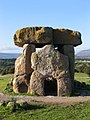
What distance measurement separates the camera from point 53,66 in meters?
25.6

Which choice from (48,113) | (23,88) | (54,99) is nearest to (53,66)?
(54,99)

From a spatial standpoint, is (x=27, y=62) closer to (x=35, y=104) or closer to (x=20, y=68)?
(x=20, y=68)

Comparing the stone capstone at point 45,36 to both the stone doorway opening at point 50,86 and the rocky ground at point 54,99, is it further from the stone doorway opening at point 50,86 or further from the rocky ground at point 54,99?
the rocky ground at point 54,99

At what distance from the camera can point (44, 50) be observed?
25969 millimetres

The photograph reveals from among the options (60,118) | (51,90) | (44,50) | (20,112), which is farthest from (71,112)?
(51,90)

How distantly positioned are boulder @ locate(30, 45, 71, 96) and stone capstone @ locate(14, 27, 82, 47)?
0.94 metres

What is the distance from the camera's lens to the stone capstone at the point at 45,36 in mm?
26406

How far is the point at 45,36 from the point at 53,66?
2.45 metres

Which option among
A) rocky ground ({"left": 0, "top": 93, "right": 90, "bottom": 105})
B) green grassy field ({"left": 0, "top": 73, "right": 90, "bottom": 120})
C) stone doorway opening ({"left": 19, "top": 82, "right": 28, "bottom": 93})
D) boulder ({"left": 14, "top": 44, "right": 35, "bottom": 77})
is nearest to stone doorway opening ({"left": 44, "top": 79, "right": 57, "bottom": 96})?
stone doorway opening ({"left": 19, "top": 82, "right": 28, "bottom": 93})

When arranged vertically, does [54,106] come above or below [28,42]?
below

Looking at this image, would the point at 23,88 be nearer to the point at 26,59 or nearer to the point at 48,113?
the point at 26,59

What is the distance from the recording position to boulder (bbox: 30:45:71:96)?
2547cm

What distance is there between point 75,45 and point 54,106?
345 inches

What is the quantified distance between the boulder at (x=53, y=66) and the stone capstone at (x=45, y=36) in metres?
0.94
